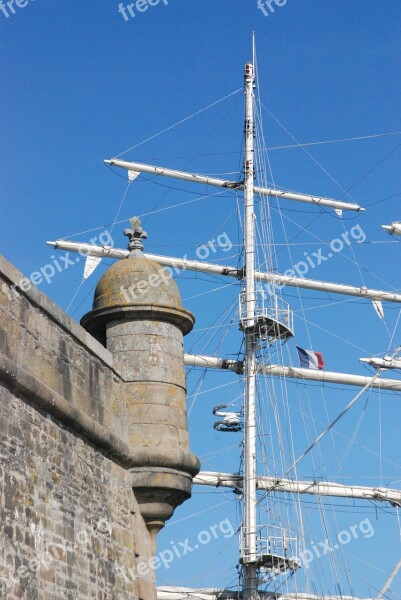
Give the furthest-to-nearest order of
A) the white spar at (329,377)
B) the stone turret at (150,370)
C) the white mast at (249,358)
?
the white spar at (329,377)
the white mast at (249,358)
the stone turret at (150,370)

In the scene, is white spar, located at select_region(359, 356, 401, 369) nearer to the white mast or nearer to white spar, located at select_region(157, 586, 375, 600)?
the white mast

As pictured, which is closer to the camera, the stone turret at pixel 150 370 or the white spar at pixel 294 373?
the stone turret at pixel 150 370

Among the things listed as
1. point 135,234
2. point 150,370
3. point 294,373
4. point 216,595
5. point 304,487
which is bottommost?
point 150,370

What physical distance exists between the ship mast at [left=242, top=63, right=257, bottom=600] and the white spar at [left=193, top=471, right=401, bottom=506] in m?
0.97

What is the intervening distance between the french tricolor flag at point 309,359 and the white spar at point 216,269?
7.73ft

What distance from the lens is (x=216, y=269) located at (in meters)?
38.8

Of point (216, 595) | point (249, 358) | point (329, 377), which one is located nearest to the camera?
point (249, 358)

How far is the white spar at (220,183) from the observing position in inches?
1479

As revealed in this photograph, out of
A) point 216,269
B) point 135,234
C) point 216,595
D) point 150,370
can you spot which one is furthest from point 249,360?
point 150,370

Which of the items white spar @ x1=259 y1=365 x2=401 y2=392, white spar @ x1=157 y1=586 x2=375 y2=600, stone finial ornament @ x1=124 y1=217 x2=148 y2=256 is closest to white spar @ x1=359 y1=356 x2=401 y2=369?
white spar @ x1=259 y1=365 x2=401 y2=392

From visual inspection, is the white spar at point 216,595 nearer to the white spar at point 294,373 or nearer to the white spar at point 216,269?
the white spar at point 294,373

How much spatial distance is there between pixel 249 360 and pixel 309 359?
6.76 feet

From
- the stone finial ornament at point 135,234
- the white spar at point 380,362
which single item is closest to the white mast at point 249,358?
the white spar at point 380,362

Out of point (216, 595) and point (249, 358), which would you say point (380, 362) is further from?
point (216, 595)
